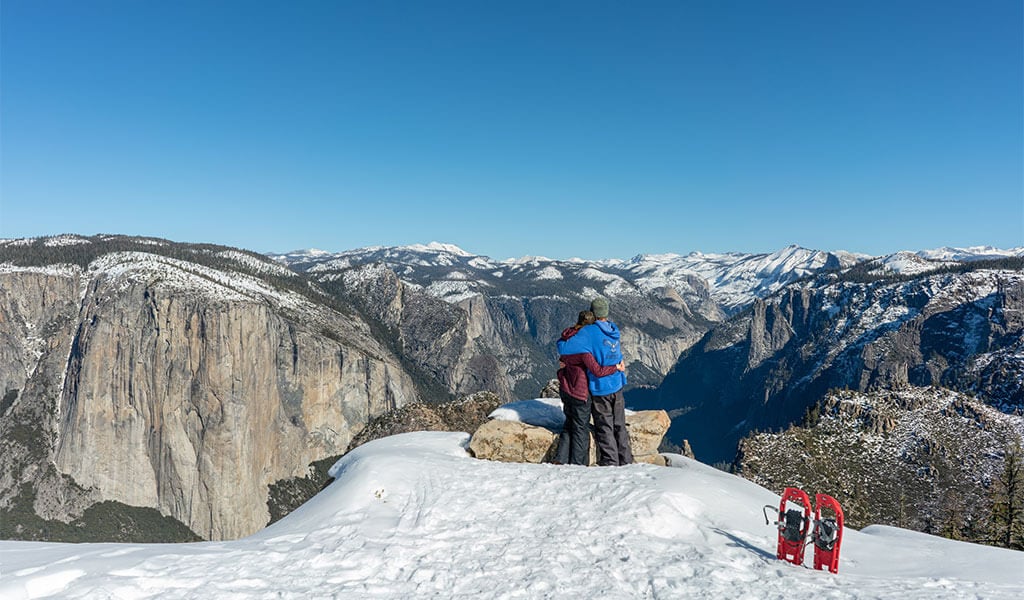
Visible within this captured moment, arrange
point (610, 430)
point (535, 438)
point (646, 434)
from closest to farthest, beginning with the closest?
point (610, 430) < point (535, 438) < point (646, 434)

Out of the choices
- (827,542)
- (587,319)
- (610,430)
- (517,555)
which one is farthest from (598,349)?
(827,542)

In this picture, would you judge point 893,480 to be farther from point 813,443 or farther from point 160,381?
point 160,381

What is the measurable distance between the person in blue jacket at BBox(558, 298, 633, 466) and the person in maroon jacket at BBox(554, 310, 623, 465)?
179 millimetres

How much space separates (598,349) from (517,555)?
684cm

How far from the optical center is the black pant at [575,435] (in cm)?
1497

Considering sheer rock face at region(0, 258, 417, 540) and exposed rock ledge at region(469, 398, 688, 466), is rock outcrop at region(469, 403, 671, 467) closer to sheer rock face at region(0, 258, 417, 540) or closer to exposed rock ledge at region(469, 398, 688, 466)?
exposed rock ledge at region(469, 398, 688, 466)

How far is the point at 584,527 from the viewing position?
34.5ft

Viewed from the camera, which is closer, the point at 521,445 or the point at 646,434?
the point at 521,445

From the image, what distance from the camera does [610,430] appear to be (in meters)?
15.0

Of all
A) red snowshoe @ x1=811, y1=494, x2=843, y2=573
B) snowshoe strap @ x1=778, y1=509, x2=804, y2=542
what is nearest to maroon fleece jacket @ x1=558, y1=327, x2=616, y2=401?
snowshoe strap @ x1=778, y1=509, x2=804, y2=542

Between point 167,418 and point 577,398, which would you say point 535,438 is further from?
point 167,418

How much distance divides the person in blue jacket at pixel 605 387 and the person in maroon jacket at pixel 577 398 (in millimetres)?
179

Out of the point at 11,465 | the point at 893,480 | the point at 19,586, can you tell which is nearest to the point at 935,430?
the point at 893,480

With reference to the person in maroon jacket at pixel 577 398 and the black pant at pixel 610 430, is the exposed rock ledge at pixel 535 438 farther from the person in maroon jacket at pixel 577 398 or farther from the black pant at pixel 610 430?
the black pant at pixel 610 430
